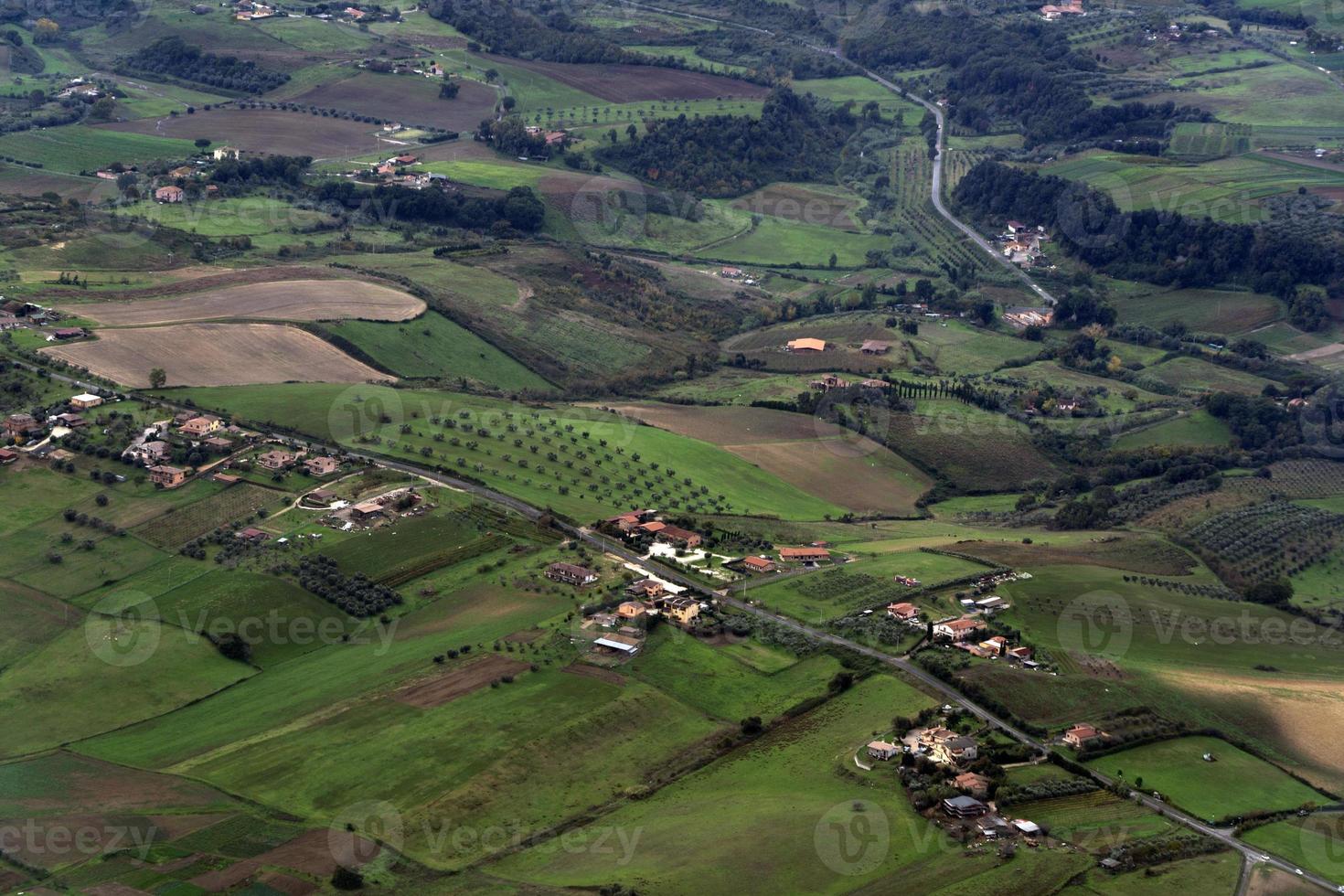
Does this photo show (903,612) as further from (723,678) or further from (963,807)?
(963,807)

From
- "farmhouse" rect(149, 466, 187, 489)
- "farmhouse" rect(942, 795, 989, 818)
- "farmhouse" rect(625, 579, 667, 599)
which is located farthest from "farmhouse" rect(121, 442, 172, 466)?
"farmhouse" rect(942, 795, 989, 818)

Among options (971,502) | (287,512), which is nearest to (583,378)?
(971,502)

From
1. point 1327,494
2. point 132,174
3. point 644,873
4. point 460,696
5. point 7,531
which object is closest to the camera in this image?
point 644,873

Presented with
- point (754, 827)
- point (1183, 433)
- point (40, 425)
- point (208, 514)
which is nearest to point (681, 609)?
point (754, 827)

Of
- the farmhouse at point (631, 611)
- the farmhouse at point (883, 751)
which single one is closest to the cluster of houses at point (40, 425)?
the farmhouse at point (631, 611)

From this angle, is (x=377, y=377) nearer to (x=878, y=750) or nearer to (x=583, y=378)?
(x=583, y=378)

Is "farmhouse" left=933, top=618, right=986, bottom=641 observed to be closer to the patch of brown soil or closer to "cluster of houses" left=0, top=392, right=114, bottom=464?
the patch of brown soil
